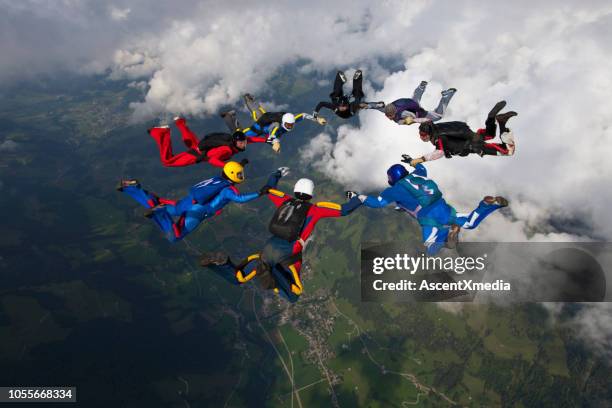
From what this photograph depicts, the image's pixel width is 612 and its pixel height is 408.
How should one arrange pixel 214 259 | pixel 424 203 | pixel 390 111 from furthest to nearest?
pixel 390 111
pixel 424 203
pixel 214 259

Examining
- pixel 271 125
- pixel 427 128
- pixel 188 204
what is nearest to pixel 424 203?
pixel 427 128

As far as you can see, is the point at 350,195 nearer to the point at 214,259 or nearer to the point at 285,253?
the point at 285,253

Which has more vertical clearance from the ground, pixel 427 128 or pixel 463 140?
pixel 427 128

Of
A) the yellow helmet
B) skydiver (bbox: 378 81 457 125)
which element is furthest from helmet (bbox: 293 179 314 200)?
skydiver (bbox: 378 81 457 125)

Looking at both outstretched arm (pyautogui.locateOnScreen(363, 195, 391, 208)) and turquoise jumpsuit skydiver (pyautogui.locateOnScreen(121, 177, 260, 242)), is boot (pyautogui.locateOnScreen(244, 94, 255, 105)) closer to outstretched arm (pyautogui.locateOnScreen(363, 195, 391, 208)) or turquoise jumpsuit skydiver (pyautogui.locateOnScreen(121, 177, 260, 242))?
turquoise jumpsuit skydiver (pyautogui.locateOnScreen(121, 177, 260, 242))

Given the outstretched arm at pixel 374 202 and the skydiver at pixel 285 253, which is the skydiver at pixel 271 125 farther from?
the outstretched arm at pixel 374 202

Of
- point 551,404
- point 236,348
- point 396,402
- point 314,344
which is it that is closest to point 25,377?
point 236,348

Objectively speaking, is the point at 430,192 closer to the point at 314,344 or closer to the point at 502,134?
the point at 502,134
